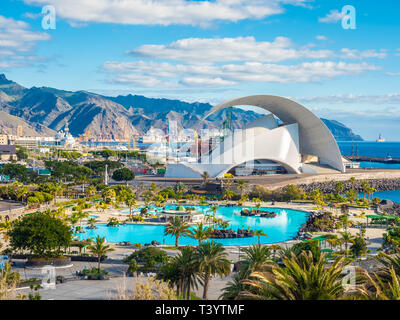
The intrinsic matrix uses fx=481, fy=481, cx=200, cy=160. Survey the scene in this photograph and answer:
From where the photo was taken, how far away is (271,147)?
61.0 metres

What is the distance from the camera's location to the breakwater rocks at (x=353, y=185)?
55.0 meters

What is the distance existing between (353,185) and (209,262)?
4673 centimetres

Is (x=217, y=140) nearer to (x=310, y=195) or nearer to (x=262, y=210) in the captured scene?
(x=310, y=195)

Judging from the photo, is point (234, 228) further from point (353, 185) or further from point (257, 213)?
point (353, 185)

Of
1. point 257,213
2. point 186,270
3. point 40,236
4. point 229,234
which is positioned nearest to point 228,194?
point 257,213

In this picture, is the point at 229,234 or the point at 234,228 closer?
the point at 229,234

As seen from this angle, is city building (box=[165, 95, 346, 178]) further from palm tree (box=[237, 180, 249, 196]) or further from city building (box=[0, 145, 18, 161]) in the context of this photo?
city building (box=[0, 145, 18, 161])

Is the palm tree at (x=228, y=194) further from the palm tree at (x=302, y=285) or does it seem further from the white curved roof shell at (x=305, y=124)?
the palm tree at (x=302, y=285)

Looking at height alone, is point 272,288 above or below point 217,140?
below

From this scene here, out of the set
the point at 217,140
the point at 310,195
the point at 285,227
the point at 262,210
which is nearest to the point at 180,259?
the point at 285,227

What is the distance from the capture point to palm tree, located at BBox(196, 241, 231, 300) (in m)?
15.4

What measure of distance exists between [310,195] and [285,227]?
584 inches

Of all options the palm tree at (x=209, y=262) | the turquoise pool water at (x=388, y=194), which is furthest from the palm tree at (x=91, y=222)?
the turquoise pool water at (x=388, y=194)

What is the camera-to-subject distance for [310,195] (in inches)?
A: 1922
